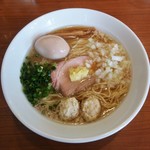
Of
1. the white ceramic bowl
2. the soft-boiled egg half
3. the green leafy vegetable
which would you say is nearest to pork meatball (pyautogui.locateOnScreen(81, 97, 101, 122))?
the white ceramic bowl

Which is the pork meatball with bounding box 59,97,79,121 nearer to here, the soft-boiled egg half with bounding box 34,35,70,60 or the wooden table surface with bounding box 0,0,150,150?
the wooden table surface with bounding box 0,0,150,150

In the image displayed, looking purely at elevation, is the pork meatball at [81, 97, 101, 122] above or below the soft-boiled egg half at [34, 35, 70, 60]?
below

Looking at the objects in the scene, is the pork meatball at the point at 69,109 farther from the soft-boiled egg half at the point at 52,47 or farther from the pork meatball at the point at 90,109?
the soft-boiled egg half at the point at 52,47

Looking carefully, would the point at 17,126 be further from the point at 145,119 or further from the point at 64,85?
the point at 145,119

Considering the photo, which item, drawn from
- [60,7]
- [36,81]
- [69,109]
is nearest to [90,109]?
[69,109]

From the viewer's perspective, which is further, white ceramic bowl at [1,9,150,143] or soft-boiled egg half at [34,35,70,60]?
soft-boiled egg half at [34,35,70,60]
